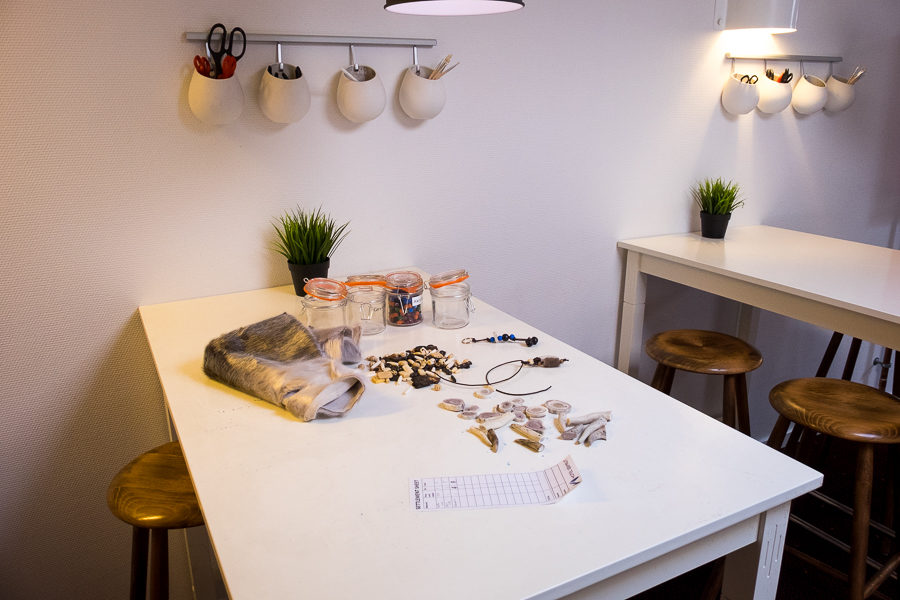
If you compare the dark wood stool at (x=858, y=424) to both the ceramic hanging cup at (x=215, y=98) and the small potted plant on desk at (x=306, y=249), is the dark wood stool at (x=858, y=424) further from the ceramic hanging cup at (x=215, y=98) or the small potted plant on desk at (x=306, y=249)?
the ceramic hanging cup at (x=215, y=98)

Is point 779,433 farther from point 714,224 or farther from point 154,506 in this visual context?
point 154,506

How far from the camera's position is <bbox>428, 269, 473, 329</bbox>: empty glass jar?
169cm

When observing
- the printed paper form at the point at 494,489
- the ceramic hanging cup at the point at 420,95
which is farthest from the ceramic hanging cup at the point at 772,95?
the printed paper form at the point at 494,489

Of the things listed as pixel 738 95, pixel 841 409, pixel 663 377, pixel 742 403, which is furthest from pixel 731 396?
pixel 738 95

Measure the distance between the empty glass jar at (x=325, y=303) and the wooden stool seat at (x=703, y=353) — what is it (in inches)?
44.2

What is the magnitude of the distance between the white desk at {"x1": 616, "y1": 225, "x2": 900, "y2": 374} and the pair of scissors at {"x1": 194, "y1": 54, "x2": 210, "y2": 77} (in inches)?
61.2

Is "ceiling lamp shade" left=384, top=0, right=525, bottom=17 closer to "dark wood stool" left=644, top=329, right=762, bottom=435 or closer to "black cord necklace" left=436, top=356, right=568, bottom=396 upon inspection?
"black cord necklace" left=436, top=356, right=568, bottom=396

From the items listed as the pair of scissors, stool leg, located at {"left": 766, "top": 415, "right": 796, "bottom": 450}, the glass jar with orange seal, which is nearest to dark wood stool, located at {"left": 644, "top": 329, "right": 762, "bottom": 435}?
stool leg, located at {"left": 766, "top": 415, "right": 796, "bottom": 450}

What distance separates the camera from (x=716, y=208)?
256 centimetres

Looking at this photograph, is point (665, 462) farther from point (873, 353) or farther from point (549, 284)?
point (873, 353)

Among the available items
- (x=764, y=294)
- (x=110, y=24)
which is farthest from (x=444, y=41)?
(x=764, y=294)

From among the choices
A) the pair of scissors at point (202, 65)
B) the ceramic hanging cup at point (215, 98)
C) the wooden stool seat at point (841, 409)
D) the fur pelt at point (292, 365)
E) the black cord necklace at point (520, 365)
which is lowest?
the wooden stool seat at point (841, 409)

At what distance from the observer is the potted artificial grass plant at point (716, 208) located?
2.54 m

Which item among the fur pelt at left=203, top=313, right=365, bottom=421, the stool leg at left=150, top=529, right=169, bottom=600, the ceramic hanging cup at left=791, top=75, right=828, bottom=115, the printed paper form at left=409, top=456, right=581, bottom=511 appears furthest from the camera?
the ceramic hanging cup at left=791, top=75, right=828, bottom=115
